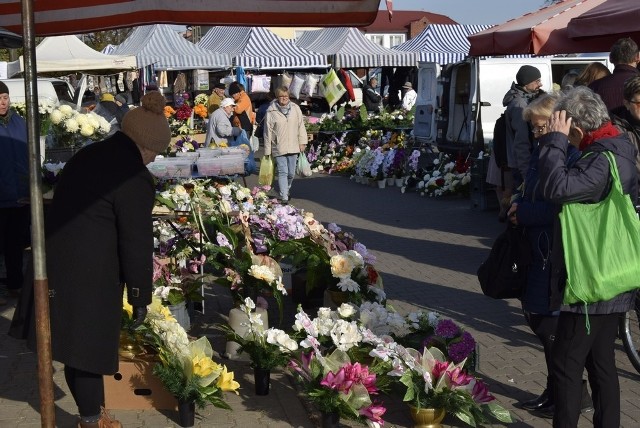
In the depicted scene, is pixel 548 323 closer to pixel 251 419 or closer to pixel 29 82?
pixel 251 419

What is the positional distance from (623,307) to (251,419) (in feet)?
6.93

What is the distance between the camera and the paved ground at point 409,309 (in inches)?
206

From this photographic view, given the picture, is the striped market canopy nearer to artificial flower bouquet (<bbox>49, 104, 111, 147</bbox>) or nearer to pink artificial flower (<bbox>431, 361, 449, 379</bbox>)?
pink artificial flower (<bbox>431, 361, 449, 379</bbox>)

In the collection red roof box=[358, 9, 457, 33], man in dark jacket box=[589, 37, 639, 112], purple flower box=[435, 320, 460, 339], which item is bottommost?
purple flower box=[435, 320, 460, 339]

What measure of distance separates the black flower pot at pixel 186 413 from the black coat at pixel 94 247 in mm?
675

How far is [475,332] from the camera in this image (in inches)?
277

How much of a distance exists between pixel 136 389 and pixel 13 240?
3.22m

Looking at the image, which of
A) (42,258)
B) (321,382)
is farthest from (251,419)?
(42,258)

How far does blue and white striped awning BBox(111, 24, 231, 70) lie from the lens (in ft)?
92.6

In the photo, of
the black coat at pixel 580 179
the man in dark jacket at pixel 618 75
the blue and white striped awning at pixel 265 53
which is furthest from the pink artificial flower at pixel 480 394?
the blue and white striped awning at pixel 265 53

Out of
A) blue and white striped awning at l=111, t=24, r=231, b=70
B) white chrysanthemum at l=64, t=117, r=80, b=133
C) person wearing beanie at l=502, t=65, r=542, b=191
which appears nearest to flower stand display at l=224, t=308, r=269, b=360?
person wearing beanie at l=502, t=65, r=542, b=191

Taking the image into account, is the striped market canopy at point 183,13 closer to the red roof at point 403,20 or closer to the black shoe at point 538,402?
the black shoe at point 538,402

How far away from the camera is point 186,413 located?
504 cm

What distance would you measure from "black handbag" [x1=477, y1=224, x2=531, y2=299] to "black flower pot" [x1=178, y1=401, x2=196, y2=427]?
168 cm
